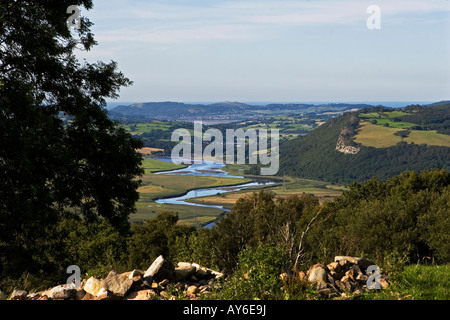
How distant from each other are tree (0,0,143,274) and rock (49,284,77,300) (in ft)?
12.0

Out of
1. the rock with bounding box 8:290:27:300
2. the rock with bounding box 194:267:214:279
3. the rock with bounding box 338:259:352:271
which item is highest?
the rock with bounding box 338:259:352:271

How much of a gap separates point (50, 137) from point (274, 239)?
7.63 meters

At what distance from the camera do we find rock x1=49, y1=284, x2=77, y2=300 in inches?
379

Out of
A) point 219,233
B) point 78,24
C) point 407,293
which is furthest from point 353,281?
point 219,233

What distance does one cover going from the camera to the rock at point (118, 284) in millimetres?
9570

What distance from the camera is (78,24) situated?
58.9 ft

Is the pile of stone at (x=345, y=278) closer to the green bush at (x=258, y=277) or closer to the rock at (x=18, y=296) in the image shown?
the green bush at (x=258, y=277)

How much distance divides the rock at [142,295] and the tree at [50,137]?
15.6 feet

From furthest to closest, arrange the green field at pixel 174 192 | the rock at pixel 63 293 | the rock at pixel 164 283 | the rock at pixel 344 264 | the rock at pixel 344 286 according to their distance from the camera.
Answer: the green field at pixel 174 192 → the rock at pixel 344 264 → the rock at pixel 164 283 → the rock at pixel 63 293 → the rock at pixel 344 286

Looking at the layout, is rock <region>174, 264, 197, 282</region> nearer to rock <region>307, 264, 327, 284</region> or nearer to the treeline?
the treeline

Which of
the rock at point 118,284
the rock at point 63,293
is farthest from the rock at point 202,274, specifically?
the rock at point 63,293

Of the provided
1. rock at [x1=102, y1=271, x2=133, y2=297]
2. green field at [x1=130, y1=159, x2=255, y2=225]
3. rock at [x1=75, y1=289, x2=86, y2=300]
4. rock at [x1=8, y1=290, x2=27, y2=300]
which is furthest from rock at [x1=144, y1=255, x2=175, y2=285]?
green field at [x1=130, y1=159, x2=255, y2=225]
